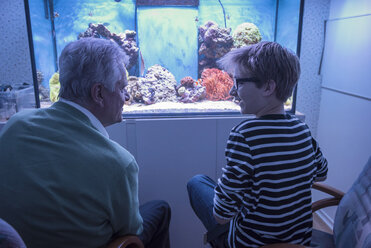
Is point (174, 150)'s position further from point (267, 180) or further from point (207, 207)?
point (267, 180)

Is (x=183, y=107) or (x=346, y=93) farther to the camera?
(x=346, y=93)

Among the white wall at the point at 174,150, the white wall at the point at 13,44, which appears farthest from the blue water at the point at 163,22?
the white wall at the point at 13,44

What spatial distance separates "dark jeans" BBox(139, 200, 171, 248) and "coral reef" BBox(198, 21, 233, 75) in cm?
111

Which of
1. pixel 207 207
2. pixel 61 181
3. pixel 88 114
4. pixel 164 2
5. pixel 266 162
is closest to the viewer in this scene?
pixel 61 181

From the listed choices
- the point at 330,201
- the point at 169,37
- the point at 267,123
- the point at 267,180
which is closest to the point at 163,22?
the point at 169,37

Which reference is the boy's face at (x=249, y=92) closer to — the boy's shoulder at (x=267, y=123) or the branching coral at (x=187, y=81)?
the boy's shoulder at (x=267, y=123)

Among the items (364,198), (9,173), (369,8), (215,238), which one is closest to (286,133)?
(364,198)

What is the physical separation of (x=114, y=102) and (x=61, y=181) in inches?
16.9

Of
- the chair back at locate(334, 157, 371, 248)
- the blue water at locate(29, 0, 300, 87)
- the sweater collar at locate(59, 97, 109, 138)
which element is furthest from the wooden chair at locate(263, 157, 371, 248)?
the blue water at locate(29, 0, 300, 87)

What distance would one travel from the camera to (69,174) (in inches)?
34.4

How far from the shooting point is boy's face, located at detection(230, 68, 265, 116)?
1093mm

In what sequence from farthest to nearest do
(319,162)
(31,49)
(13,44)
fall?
(13,44) → (31,49) → (319,162)

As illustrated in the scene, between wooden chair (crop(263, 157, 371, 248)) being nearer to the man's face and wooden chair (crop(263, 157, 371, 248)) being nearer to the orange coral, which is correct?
the man's face

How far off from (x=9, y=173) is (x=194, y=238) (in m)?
1.53
